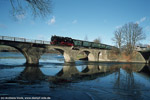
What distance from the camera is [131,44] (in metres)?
51.6

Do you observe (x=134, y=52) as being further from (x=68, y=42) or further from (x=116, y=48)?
(x=68, y=42)

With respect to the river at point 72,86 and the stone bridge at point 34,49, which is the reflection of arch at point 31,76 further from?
the stone bridge at point 34,49

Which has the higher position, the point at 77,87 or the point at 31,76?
the point at 31,76

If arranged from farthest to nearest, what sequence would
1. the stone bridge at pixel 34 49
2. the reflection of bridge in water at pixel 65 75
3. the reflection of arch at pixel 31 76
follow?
the stone bridge at pixel 34 49 → the reflection of bridge in water at pixel 65 75 → the reflection of arch at pixel 31 76

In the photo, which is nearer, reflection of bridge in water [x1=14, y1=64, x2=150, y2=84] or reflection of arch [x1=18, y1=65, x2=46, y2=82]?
reflection of arch [x1=18, y1=65, x2=46, y2=82]

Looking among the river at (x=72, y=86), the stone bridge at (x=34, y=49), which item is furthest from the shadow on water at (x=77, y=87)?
the stone bridge at (x=34, y=49)

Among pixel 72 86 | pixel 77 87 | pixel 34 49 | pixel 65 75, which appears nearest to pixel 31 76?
pixel 65 75

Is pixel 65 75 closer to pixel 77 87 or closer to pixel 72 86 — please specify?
pixel 72 86

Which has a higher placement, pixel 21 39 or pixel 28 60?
pixel 21 39

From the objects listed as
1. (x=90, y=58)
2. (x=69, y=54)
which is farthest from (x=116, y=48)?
(x=69, y=54)

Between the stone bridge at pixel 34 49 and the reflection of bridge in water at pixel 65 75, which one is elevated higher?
the stone bridge at pixel 34 49

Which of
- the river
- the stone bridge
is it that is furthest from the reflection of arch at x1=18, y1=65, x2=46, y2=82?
the stone bridge

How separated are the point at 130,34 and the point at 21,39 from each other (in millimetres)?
44084

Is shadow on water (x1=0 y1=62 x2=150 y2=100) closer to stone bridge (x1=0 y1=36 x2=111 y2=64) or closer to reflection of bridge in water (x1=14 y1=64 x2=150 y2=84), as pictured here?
reflection of bridge in water (x1=14 y1=64 x2=150 y2=84)
